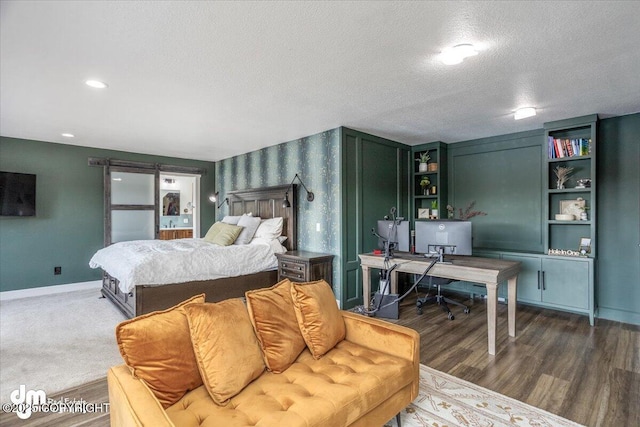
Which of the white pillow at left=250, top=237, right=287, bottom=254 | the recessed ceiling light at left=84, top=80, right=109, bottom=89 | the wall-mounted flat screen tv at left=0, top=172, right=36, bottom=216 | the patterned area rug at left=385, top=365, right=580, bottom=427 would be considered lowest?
the patterned area rug at left=385, top=365, right=580, bottom=427

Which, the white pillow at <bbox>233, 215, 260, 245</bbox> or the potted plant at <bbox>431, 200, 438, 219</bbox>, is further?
the potted plant at <bbox>431, 200, 438, 219</bbox>

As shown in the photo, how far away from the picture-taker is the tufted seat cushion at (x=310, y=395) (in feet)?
4.49

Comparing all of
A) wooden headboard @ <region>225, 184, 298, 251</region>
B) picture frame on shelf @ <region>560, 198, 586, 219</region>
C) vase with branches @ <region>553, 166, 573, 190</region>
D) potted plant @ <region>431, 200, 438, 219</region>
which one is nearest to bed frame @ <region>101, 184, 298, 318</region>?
wooden headboard @ <region>225, 184, 298, 251</region>

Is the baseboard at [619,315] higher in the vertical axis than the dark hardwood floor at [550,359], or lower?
higher

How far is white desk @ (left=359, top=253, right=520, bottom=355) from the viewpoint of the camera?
2961 millimetres

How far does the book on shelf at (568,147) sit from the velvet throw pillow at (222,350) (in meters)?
4.44

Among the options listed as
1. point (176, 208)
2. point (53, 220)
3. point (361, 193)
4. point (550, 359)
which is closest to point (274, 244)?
point (361, 193)

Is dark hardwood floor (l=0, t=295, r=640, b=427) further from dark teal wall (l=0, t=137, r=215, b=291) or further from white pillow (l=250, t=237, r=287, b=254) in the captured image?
dark teal wall (l=0, t=137, r=215, b=291)

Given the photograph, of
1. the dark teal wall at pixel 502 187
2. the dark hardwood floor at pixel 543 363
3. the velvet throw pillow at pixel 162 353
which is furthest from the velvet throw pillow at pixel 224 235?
the dark teal wall at pixel 502 187

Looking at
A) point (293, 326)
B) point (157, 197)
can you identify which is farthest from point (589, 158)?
point (157, 197)

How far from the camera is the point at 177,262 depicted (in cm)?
387

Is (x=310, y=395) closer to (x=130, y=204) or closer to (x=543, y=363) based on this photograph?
(x=543, y=363)

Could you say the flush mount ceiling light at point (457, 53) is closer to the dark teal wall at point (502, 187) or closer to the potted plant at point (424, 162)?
the dark teal wall at point (502, 187)

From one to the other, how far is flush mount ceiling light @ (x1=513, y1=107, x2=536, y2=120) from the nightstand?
2815 mm
